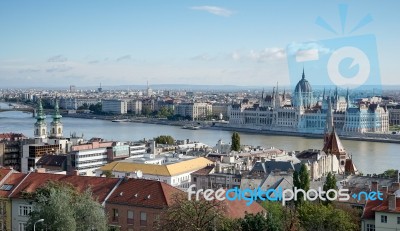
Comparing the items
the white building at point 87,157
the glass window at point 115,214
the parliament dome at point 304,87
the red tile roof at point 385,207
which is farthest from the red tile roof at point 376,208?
the parliament dome at point 304,87

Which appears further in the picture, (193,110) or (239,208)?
(193,110)

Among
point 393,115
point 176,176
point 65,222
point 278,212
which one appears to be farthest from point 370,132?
point 65,222

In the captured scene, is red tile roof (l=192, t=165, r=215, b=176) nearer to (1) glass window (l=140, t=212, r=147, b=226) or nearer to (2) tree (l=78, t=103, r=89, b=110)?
(1) glass window (l=140, t=212, r=147, b=226)

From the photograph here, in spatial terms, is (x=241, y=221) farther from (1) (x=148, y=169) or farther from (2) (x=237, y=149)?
(2) (x=237, y=149)

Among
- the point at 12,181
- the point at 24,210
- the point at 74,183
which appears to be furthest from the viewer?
the point at 12,181

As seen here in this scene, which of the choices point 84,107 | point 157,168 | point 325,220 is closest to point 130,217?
point 325,220

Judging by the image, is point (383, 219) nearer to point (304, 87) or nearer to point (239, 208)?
point (239, 208)

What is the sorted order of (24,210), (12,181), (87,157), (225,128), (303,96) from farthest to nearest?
(303,96) → (225,128) → (87,157) → (12,181) → (24,210)
